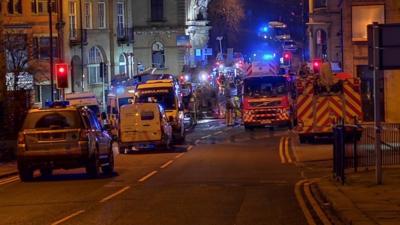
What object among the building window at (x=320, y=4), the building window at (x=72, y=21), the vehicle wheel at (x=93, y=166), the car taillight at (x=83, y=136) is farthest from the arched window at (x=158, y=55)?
the car taillight at (x=83, y=136)

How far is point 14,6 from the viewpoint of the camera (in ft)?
179

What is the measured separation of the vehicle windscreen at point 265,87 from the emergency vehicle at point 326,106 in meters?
9.94

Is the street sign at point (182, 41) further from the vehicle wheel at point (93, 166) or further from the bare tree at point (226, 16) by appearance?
the vehicle wheel at point (93, 166)

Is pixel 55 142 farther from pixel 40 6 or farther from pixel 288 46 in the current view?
pixel 288 46

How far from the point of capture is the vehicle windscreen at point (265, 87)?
4359cm

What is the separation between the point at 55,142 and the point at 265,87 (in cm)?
2351

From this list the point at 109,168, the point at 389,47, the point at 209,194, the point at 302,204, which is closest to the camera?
the point at 302,204

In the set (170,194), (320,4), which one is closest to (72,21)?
(320,4)

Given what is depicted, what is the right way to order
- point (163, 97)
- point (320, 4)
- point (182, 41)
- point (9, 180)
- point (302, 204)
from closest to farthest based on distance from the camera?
point (302, 204)
point (9, 180)
point (163, 97)
point (320, 4)
point (182, 41)

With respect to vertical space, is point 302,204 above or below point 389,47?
below

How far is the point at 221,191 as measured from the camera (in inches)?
714

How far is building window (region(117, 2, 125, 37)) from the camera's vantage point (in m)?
69.1

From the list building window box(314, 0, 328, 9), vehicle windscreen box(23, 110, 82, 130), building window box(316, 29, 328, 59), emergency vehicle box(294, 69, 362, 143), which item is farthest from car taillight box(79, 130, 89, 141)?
building window box(316, 29, 328, 59)

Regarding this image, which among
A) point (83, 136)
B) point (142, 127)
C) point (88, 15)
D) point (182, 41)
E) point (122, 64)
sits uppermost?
point (88, 15)
